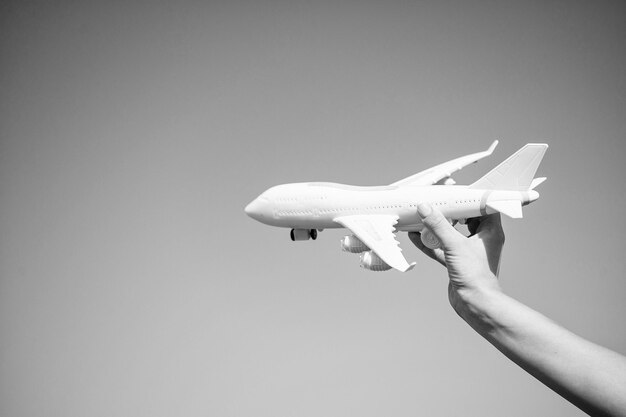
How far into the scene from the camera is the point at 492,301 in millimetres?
2092

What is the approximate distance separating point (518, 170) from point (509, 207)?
1.11 ft

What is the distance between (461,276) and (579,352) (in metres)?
0.82

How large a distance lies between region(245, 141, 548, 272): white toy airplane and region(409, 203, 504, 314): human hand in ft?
0.96

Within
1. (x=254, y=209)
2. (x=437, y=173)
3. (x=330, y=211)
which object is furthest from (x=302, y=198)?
(x=437, y=173)

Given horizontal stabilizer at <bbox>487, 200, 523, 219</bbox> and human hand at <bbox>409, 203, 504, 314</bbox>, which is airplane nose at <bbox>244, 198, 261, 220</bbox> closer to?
human hand at <bbox>409, 203, 504, 314</bbox>

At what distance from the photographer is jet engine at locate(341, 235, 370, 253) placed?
361 centimetres

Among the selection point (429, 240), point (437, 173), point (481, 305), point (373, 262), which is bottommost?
point (481, 305)

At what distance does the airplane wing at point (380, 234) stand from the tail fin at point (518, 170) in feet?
2.88

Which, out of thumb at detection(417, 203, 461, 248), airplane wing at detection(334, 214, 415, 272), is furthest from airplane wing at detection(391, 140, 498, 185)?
thumb at detection(417, 203, 461, 248)

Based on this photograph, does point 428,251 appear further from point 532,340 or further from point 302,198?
point 532,340

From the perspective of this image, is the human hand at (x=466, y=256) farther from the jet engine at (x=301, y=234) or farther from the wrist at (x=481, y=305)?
the jet engine at (x=301, y=234)

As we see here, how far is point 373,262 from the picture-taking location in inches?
136

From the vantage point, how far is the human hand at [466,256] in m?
2.33

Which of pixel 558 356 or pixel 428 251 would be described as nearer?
pixel 558 356
